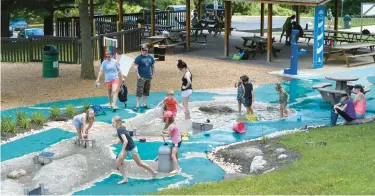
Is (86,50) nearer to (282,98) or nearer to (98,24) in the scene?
(282,98)

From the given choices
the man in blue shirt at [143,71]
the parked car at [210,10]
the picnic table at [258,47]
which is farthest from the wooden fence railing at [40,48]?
the parked car at [210,10]

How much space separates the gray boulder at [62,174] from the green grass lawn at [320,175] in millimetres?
2015

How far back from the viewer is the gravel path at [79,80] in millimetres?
21472

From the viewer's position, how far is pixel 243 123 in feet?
55.9

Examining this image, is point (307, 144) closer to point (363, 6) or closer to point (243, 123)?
point (243, 123)

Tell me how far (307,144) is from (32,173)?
5.41 m

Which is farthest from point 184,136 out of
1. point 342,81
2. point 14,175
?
point 342,81

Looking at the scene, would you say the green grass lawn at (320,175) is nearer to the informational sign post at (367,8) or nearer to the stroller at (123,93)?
the stroller at (123,93)

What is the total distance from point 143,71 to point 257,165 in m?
6.57

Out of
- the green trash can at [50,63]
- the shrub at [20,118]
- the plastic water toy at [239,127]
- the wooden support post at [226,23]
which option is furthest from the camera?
the wooden support post at [226,23]

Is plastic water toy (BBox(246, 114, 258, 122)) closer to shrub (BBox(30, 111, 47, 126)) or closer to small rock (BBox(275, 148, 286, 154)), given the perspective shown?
small rock (BBox(275, 148, 286, 154))

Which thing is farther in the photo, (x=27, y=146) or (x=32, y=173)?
(x=27, y=146)

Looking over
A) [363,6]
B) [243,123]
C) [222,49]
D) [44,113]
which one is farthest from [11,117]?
[363,6]

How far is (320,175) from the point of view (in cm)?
1150
